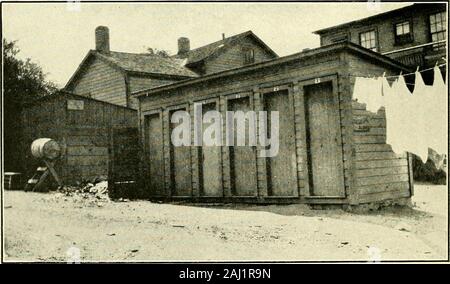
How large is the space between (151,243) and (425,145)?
5.16m

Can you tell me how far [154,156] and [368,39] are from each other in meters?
14.7

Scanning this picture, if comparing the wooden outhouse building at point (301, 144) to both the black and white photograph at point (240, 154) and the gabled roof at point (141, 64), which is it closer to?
the black and white photograph at point (240, 154)

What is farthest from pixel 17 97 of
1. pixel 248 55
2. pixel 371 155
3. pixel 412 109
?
pixel 248 55

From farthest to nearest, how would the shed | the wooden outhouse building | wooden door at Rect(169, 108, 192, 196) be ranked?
1. the shed
2. wooden door at Rect(169, 108, 192, 196)
3. the wooden outhouse building

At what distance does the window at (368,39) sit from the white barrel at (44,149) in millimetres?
15414

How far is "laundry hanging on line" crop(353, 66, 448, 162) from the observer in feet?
24.5

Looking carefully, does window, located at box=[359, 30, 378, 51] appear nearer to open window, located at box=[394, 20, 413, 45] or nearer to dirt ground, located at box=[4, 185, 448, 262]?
open window, located at box=[394, 20, 413, 45]

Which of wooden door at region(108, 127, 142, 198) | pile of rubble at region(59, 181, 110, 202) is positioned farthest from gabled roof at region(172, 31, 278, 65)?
pile of rubble at region(59, 181, 110, 202)

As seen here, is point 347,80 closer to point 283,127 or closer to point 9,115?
point 283,127

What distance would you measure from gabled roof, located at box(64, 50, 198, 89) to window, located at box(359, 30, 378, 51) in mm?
8843

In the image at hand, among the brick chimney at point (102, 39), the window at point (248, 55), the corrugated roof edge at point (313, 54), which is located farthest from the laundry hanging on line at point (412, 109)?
the brick chimney at point (102, 39)

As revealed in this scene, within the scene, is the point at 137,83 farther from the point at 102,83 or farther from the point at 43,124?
the point at 43,124

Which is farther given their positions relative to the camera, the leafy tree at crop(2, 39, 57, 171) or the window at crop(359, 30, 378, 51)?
the window at crop(359, 30, 378, 51)

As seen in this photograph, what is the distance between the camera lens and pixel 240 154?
36.7 ft
